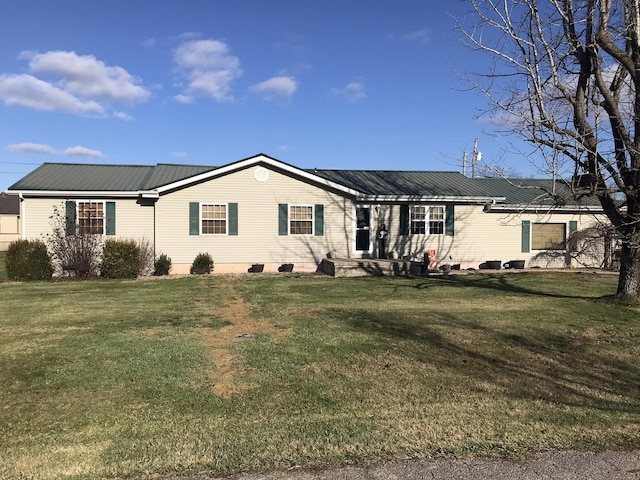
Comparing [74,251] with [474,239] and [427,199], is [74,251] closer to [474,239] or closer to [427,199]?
[427,199]

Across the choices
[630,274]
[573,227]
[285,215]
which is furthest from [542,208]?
[285,215]

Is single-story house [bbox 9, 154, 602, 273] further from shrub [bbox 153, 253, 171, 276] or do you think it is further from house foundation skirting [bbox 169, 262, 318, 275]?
shrub [bbox 153, 253, 171, 276]

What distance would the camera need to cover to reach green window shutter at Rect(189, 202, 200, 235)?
16922 mm

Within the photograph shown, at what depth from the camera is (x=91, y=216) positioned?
1659 cm

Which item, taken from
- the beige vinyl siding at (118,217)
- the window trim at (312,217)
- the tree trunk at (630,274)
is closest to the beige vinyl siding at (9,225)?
the beige vinyl siding at (118,217)

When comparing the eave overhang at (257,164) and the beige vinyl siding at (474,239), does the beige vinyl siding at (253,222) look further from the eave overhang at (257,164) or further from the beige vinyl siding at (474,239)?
the beige vinyl siding at (474,239)

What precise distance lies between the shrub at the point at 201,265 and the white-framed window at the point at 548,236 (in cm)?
1325

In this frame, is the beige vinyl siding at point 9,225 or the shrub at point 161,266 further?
the beige vinyl siding at point 9,225

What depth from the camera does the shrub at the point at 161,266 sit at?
16312mm

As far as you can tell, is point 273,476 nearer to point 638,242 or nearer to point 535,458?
point 535,458

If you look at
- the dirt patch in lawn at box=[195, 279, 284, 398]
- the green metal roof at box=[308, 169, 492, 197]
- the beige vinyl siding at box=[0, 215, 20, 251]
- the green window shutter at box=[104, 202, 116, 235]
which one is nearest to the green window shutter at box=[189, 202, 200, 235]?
the green window shutter at box=[104, 202, 116, 235]

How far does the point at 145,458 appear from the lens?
354 cm

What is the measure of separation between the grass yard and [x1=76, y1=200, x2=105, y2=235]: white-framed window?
6.52 metres

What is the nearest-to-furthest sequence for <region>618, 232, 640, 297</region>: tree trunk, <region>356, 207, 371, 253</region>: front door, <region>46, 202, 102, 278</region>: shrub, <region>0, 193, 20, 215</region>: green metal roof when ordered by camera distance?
1. <region>618, 232, 640, 297</region>: tree trunk
2. <region>46, 202, 102, 278</region>: shrub
3. <region>356, 207, 371, 253</region>: front door
4. <region>0, 193, 20, 215</region>: green metal roof
